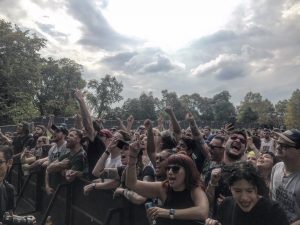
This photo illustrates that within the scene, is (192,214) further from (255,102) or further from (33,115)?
(255,102)

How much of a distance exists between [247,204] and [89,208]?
303 centimetres

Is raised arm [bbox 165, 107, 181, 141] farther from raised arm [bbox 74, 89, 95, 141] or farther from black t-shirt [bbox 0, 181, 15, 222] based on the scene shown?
black t-shirt [bbox 0, 181, 15, 222]

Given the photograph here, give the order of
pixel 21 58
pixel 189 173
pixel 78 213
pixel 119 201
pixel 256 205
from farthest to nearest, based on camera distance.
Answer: pixel 21 58 → pixel 78 213 → pixel 119 201 → pixel 189 173 → pixel 256 205

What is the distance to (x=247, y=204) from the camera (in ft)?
9.39

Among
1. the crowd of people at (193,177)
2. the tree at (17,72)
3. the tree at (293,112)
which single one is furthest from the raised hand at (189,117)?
the tree at (293,112)

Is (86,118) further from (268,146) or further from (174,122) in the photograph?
(268,146)

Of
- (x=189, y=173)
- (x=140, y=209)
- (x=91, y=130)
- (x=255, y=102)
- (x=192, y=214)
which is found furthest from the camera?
(x=255, y=102)

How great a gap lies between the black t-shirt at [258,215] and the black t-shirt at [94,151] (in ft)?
11.5

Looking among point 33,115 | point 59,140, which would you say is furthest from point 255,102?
point 59,140

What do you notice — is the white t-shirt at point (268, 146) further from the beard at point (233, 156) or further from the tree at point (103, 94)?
the tree at point (103, 94)

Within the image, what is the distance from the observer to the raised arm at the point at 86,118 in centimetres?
634

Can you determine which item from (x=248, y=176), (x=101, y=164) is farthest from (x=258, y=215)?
(x=101, y=164)

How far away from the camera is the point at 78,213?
18.7ft

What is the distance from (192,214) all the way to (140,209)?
1053 millimetres
